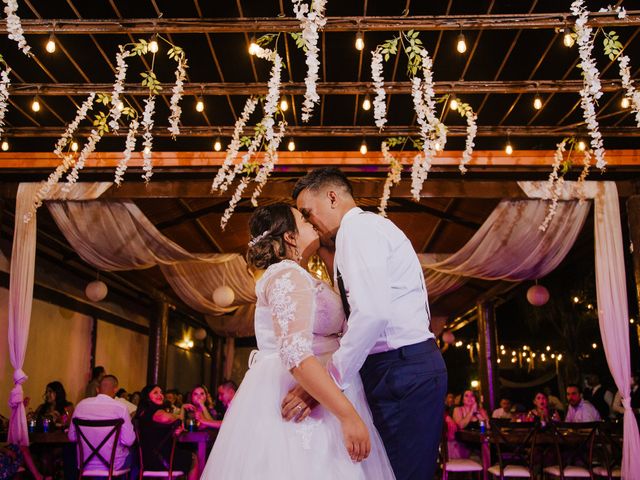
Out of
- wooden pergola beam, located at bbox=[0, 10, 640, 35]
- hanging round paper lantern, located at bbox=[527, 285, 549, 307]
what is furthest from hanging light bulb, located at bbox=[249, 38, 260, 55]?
hanging round paper lantern, located at bbox=[527, 285, 549, 307]

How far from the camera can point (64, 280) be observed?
10.7 metres

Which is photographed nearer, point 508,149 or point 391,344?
point 391,344

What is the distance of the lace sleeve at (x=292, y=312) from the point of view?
1988 millimetres

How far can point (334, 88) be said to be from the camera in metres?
5.54

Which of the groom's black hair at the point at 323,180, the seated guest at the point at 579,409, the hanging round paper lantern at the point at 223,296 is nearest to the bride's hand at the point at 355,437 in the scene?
the groom's black hair at the point at 323,180

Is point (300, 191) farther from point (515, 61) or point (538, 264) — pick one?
point (538, 264)

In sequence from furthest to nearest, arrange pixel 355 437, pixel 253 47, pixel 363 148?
pixel 363 148 < pixel 253 47 < pixel 355 437

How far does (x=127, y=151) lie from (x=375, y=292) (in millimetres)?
5339

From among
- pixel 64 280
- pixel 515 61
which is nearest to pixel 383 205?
pixel 515 61

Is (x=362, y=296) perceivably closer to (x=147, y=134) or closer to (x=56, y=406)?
(x=147, y=134)

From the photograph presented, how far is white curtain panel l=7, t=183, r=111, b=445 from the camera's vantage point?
21.0 ft

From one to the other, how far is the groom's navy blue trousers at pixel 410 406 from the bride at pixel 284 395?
0.29 ft

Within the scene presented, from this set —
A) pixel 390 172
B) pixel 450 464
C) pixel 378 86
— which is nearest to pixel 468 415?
pixel 450 464

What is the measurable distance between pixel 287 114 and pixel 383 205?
159 cm
